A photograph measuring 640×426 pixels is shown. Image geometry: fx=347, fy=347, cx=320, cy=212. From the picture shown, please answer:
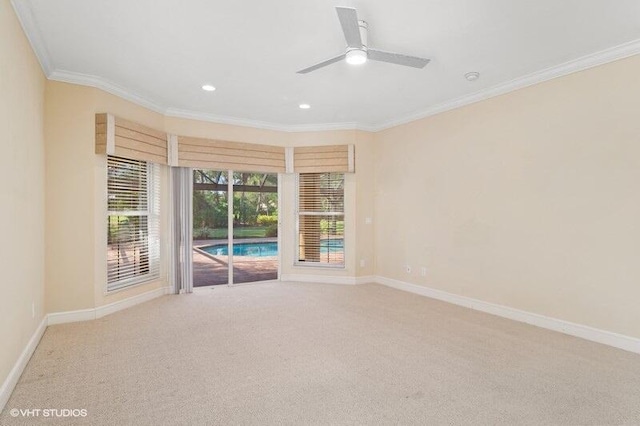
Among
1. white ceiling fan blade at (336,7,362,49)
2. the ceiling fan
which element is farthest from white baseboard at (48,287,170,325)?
white ceiling fan blade at (336,7,362,49)

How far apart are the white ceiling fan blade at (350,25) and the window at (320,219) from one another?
340 centimetres

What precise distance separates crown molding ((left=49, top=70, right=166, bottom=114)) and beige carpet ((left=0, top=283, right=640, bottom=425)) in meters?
2.65

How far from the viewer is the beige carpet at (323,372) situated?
2.16 metres

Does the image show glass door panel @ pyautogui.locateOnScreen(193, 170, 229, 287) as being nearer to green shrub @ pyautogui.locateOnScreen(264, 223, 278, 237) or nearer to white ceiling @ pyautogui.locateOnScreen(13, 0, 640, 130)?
green shrub @ pyautogui.locateOnScreen(264, 223, 278, 237)

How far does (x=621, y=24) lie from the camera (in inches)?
108

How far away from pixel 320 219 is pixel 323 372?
11.6ft

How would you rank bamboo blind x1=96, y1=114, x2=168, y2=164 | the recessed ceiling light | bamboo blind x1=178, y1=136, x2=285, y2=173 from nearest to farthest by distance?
the recessed ceiling light
bamboo blind x1=96, y1=114, x2=168, y2=164
bamboo blind x1=178, y1=136, x2=285, y2=173

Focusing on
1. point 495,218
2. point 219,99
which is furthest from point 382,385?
point 219,99

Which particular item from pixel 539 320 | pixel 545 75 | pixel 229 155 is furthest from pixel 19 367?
pixel 545 75

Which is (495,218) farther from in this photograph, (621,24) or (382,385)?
(382,385)

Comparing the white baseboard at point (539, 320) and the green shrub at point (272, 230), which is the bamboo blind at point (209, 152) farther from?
the white baseboard at point (539, 320)

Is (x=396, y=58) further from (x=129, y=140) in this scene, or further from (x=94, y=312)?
(x=94, y=312)

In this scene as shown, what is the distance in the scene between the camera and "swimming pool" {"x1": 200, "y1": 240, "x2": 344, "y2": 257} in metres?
5.98

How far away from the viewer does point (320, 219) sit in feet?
19.8
